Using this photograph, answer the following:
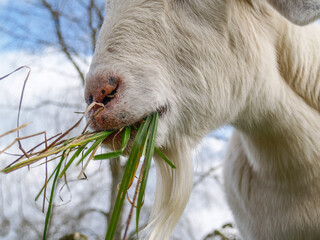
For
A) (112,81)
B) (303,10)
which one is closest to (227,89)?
(303,10)

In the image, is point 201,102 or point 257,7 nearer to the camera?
point 201,102

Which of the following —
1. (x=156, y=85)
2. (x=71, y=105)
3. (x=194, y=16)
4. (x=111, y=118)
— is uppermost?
(x=71, y=105)

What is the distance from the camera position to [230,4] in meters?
1.76

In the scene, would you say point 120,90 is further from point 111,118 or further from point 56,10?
point 56,10

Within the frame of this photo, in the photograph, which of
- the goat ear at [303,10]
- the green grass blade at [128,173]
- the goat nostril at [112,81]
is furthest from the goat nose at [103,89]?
the goat ear at [303,10]

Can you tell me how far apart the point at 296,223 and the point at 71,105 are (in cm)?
456

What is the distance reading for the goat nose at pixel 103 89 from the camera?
4.84 feet

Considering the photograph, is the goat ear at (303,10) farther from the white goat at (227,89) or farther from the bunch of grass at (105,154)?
the bunch of grass at (105,154)

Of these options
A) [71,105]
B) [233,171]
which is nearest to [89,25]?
[71,105]

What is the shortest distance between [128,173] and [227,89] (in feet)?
2.14

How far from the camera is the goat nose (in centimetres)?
147

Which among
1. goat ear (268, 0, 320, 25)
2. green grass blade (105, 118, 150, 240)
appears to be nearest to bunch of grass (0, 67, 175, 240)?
green grass blade (105, 118, 150, 240)

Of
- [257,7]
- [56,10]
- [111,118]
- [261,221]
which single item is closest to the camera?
[111,118]

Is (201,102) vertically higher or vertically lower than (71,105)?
lower
